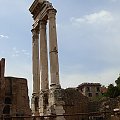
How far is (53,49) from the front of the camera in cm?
2128

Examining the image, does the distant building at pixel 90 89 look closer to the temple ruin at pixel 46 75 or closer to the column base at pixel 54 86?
the temple ruin at pixel 46 75

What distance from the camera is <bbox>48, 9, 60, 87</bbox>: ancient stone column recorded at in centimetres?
2080

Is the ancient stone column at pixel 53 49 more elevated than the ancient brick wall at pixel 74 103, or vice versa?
the ancient stone column at pixel 53 49

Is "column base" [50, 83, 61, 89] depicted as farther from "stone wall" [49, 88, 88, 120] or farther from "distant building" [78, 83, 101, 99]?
"distant building" [78, 83, 101, 99]

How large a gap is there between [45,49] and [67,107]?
4973mm

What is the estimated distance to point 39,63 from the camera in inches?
939

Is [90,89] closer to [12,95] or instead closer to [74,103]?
[74,103]

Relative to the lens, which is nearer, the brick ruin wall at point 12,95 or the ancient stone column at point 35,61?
the brick ruin wall at point 12,95

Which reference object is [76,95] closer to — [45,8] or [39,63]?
[39,63]

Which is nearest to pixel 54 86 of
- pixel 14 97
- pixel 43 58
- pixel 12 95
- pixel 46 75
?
pixel 46 75

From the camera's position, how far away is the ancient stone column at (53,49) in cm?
2080

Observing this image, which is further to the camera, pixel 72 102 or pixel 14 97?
pixel 72 102

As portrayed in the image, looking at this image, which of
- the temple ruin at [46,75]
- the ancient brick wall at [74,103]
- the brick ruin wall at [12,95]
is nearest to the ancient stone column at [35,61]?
the temple ruin at [46,75]

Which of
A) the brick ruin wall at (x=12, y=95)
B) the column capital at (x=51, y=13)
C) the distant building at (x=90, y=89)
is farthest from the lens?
the distant building at (x=90, y=89)
